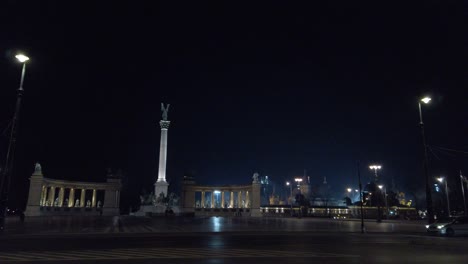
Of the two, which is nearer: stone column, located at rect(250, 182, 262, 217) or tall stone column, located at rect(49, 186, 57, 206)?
tall stone column, located at rect(49, 186, 57, 206)

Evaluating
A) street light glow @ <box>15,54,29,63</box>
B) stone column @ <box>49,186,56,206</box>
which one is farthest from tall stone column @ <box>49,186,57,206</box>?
street light glow @ <box>15,54,29,63</box>

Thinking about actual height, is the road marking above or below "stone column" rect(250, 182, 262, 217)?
below

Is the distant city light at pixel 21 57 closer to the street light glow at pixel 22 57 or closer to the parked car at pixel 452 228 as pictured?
the street light glow at pixel 22 57

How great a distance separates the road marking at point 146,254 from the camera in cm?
1370

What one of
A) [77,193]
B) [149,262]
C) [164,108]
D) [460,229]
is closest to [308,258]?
[149,262]

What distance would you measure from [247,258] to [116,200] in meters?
79.5

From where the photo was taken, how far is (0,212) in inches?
911

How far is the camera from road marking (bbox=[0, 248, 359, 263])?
1370 cm

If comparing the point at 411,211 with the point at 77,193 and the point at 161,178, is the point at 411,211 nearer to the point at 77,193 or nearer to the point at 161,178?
the point at 161,178

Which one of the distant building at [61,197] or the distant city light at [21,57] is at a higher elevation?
the distant city light at [21,57]

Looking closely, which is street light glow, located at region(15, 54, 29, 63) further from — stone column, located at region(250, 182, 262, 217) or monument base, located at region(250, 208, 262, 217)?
monument base, located at region(250, 208, 262, 217)

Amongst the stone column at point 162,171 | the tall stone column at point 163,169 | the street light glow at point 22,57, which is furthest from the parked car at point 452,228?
the stone column at point 162,171

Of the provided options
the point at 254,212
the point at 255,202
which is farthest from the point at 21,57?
the point at 254,212

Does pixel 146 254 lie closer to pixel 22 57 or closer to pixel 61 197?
pixel 22 57
